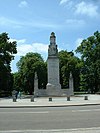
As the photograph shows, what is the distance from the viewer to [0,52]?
2633 inches

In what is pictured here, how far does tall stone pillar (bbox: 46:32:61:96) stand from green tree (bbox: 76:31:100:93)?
702 inches

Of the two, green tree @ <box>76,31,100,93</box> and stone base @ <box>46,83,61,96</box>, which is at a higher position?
green tree @ <box>76,31,100,93</box>

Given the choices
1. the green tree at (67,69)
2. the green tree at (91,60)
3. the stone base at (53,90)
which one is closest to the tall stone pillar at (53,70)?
the stone base at (53,90)

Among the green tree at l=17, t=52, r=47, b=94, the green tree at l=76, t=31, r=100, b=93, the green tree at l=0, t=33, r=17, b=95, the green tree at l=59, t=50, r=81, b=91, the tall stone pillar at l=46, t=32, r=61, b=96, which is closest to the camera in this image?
the tall stone pillar at l=46, t=32, r=61, b=96

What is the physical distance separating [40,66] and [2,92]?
2085 centimetres

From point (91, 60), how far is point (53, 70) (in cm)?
2206

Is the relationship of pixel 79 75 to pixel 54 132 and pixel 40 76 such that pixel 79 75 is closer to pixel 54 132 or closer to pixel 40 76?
pixel 40 76

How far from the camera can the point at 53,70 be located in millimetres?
61094

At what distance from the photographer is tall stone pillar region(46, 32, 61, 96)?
195 feet

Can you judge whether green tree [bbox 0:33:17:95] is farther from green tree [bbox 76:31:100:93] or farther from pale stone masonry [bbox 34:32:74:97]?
green tree [bbox 76:31:100:93]

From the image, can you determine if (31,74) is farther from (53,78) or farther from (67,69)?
(53,78)

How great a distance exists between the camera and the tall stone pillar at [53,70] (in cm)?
5931

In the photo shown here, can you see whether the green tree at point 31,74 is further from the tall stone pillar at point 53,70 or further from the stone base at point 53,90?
the stone base at point 53,90

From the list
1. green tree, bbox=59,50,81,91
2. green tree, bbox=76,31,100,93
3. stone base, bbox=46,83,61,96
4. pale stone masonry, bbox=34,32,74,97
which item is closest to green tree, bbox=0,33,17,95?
pale stone masonry, bbox=34,32,74,97
